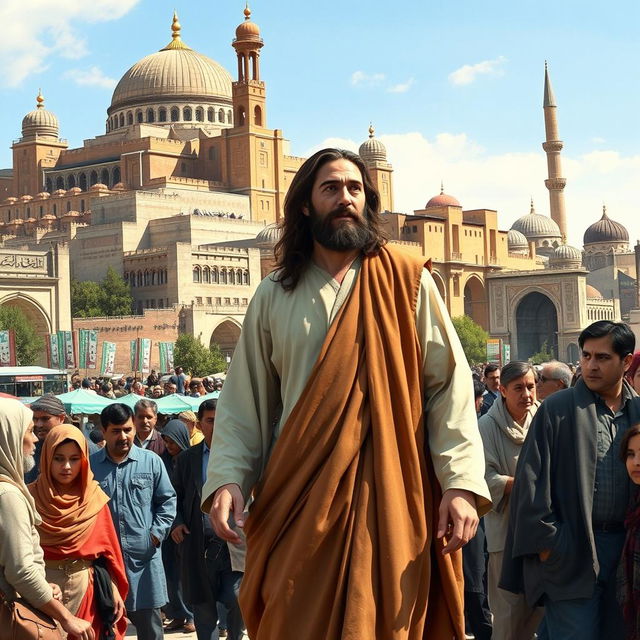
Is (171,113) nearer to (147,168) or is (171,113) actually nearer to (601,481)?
(147,168)

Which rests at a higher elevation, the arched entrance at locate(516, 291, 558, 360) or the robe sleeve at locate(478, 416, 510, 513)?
the arched entrance at locate(516, 291, 558, 360)

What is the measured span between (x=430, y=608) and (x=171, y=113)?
76.4m

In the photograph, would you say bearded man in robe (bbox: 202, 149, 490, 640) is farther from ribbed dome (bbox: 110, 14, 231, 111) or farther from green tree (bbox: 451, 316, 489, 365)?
ribbed dome (bbox: 110, 14, 231, 111)

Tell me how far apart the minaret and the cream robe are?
276ft

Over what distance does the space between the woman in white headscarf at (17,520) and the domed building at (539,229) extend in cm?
9415

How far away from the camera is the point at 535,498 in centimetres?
424

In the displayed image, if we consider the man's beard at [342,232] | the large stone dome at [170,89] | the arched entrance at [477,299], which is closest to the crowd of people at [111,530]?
the man's beard at [342,232]

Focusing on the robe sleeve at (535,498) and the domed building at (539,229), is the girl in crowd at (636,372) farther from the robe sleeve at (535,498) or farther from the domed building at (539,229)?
the domed building at (539,229)

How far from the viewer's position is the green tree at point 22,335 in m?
42.6

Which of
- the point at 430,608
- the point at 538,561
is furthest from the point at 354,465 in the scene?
the point at 538,561

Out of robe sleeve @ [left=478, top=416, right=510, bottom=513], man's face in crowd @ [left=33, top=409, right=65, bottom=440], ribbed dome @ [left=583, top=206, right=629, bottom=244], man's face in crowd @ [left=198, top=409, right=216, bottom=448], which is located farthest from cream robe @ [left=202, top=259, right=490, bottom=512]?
ribbed dome @ [left=583, top=206, right=629, bottom=244]

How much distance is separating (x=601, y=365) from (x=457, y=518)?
5.17 feet

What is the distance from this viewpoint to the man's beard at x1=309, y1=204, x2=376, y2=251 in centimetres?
334

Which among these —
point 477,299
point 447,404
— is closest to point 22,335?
point 477,299
